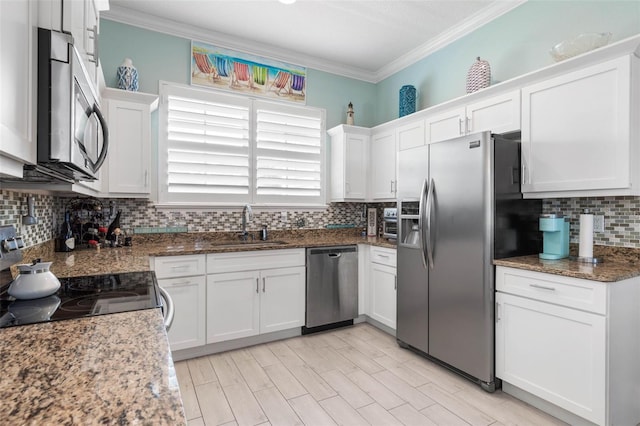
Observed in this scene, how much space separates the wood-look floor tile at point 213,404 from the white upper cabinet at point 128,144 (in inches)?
63.6

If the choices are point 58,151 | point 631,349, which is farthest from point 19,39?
point 631,349

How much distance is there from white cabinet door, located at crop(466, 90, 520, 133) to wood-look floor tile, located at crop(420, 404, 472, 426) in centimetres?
195

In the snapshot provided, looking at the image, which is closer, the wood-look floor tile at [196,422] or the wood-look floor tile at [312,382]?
the wood-look floor tile at [196,422]

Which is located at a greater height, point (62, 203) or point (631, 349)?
point (62, 203)

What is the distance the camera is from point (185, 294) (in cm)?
272

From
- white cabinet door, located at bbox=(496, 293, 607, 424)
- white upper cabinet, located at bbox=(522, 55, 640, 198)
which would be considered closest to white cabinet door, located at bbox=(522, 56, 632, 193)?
white upper cabinet, located at bbox=(522, 55, 640, 198)

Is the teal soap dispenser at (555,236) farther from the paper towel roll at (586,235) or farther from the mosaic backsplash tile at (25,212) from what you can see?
the mosaic backsplash tile at (25,212)

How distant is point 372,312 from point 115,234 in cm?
252

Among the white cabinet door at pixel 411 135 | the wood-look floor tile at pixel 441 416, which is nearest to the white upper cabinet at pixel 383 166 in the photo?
the white cabinet door at pixel 411 135

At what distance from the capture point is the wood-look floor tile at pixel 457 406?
1966 millimetres

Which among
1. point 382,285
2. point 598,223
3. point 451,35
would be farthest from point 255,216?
point 598,223

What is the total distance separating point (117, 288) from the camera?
148cm

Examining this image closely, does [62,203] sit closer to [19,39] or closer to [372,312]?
[19,39]

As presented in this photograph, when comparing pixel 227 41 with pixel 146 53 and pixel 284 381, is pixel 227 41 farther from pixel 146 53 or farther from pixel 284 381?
pixel 284 381
